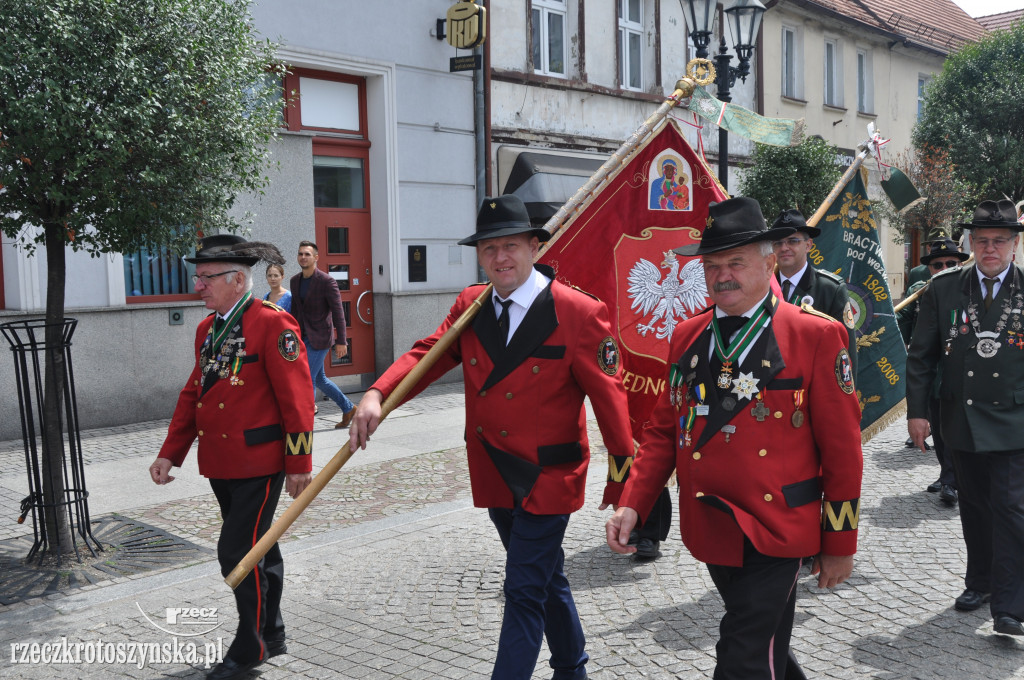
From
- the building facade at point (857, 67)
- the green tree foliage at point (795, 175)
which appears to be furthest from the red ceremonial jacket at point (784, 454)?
the building facade at point (857, 67)

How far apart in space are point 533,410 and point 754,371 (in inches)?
37.6

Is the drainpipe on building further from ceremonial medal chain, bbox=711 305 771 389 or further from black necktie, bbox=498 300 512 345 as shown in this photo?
ceremonial medal chain, bbox=711 305 771 389

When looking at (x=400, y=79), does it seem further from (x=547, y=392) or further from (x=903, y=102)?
(x=903, y=102)

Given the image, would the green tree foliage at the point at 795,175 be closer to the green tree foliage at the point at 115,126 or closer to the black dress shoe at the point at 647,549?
the black dress shoe at the point at 647,549

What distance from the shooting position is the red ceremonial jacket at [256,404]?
4418mm

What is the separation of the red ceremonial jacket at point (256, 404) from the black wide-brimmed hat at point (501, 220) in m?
1.11

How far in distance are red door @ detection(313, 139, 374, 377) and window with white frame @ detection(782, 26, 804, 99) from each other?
493 inches

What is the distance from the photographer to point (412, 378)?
12.9 ft

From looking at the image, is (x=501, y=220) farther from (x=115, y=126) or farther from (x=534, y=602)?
(x=115, y=126)

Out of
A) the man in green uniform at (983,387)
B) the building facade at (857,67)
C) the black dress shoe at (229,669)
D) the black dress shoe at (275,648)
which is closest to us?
the black dress shoe at (229,669)

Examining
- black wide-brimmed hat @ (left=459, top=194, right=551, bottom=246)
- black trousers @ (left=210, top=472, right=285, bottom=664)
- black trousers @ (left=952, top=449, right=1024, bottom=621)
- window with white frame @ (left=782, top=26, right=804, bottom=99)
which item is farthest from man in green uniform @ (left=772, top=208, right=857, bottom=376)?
window with white frame @ (left=782, top=26, right=804, bottom=99)

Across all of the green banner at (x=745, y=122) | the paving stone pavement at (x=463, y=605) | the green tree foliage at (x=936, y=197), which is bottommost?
the paving stone pavement at (x=463, y=605)

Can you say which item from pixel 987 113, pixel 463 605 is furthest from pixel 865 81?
pixel 463 605

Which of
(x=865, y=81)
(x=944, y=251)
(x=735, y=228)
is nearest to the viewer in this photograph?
(x=735, y=228)
